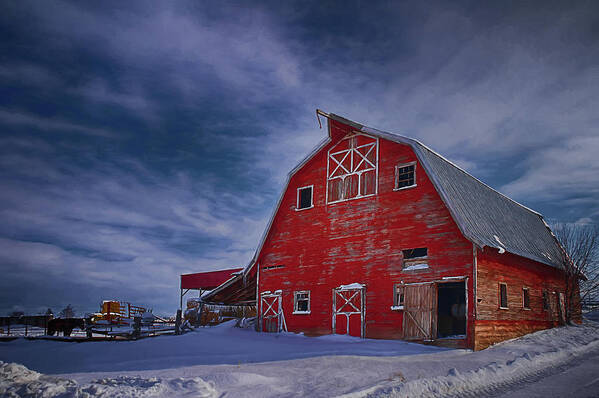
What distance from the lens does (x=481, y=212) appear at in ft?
66.5

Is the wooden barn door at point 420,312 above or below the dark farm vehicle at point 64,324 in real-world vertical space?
above

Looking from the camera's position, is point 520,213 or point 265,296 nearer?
point 265,296

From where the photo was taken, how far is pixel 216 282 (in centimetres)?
3438

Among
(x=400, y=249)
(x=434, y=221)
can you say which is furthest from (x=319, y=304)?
(x=434, y=221)

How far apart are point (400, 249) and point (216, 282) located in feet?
62.5

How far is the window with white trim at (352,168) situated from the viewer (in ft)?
66.8

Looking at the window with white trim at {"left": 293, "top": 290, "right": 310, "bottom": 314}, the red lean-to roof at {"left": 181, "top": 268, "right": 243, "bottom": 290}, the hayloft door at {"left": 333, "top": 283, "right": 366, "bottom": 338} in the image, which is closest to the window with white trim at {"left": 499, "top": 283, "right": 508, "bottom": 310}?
the hayloft door at {"left": 333, "top": 283, "right": 366, "bottom": 338}

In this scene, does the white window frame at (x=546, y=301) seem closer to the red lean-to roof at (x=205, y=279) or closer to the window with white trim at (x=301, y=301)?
the window with white trim at (x=301, y=301)

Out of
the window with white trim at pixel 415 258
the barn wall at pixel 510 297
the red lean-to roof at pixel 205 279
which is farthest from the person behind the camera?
the red lean-to roof at pixel 205 279

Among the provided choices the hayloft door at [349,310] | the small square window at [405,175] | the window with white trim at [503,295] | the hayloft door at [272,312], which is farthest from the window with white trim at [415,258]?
the hayloft door at [272,312]

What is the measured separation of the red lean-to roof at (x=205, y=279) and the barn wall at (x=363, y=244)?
35.9 ft

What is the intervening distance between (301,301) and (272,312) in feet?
5.90

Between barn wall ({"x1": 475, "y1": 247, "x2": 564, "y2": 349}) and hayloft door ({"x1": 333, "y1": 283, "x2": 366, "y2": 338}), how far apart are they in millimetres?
4577

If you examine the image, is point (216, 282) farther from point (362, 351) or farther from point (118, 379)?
point (118, 379)
